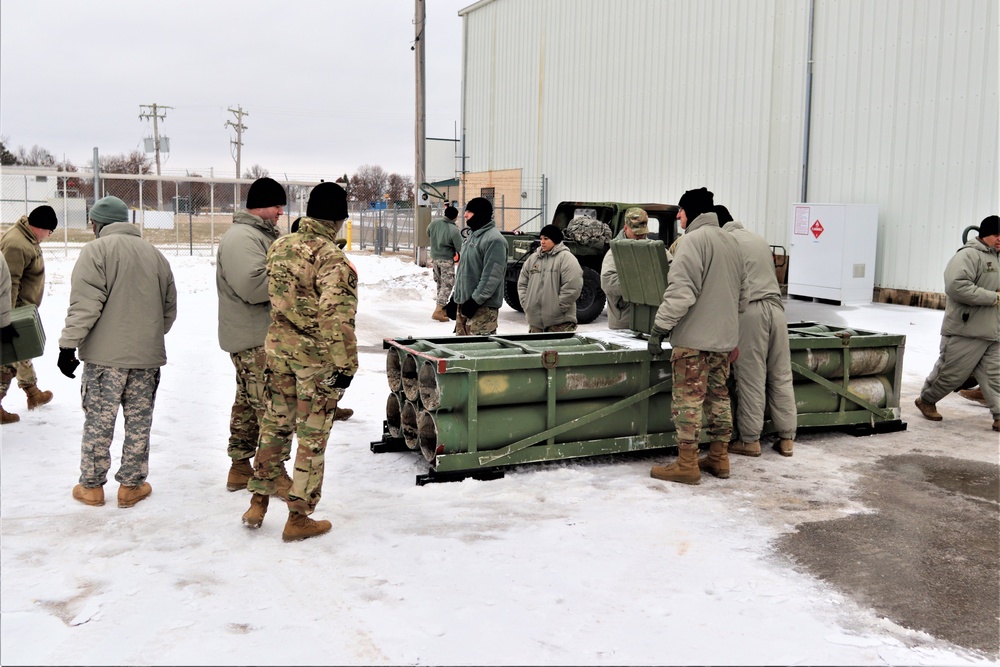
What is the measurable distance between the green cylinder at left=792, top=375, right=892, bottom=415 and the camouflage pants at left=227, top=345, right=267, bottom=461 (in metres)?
3.99

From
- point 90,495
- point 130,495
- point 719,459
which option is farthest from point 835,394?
point 90,495

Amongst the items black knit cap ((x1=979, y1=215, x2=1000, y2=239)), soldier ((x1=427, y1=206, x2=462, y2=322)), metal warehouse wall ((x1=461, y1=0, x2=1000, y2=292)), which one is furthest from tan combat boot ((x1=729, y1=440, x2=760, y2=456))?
metal warehouse wall ((x1=461, y1=0, x2=1000, y2=292))

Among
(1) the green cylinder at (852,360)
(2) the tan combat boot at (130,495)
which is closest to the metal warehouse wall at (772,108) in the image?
(1) the green cylinder at (852,360)

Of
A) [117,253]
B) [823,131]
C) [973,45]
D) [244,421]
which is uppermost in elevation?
[973,45]

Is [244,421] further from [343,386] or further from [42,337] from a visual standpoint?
[42,337]

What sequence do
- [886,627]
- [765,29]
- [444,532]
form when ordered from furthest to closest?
[765,29]
[444,532]
[886,627]

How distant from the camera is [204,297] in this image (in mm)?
15953

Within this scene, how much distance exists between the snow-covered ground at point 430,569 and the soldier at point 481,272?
1.74m

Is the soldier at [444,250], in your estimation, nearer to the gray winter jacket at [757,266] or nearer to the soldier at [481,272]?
the soldier at [481,272]

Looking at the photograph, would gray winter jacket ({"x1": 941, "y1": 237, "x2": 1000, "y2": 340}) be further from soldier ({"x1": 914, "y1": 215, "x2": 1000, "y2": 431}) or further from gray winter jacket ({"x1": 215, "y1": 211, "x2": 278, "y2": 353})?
gray winter jacket ({"x1": 215, "y1": 211, "x2": 278, "y2": 353})

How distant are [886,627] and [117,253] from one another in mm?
4360

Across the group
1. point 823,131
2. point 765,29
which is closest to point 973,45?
point 823,131

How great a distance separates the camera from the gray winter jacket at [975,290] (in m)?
7.28

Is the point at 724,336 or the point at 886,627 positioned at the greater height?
the point at 724,336
